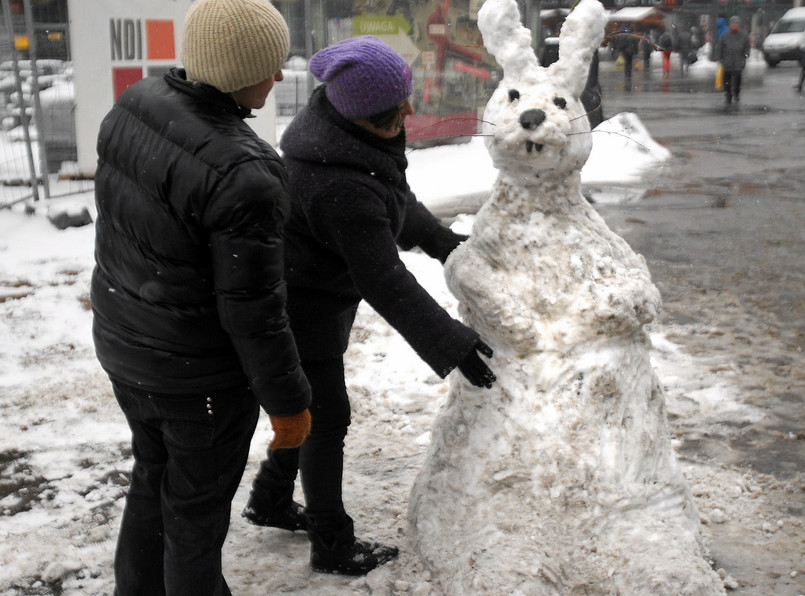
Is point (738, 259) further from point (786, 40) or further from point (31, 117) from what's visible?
point (786, 40)

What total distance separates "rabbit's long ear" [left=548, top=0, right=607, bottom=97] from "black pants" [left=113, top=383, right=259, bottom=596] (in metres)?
1.36

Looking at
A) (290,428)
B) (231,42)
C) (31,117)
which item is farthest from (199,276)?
(31,117)

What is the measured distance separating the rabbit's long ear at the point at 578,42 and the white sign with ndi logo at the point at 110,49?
622cm

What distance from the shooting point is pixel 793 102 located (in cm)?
1938

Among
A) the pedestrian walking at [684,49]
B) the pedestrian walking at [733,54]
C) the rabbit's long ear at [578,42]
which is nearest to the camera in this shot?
the rabbit's long ear at [578,42]

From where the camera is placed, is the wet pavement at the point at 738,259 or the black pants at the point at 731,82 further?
the black pants at the point at 731,82

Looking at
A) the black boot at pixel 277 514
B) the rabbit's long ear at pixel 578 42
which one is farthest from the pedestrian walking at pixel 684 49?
the black boot at pixel 277 514

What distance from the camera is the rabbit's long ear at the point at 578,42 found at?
113 inches

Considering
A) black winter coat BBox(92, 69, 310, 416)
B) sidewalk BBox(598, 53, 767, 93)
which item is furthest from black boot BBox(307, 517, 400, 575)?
sidewalk BBox(598, 53, 767, 93)

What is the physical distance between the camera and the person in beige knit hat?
2.15 metres

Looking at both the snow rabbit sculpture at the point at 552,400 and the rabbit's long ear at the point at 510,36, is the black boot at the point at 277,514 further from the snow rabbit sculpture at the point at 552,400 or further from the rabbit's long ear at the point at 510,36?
the rabbit's long ear at the point at 510,36

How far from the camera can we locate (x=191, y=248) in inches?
86.5

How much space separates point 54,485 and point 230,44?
87.1 inches

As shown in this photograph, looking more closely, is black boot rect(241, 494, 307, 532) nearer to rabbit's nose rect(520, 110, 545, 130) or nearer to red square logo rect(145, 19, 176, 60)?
rabbit's nose rect(520, 110, 545, 130)
